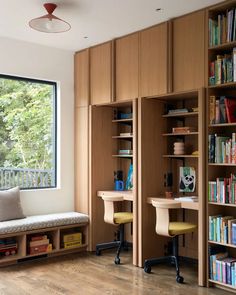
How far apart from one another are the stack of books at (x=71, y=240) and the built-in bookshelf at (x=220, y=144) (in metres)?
2.17

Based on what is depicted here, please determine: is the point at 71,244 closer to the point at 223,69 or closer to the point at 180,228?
the point at 180,228

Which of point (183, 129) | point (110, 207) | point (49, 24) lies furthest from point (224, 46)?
point (110, 207)

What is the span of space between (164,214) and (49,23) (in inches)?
99.5

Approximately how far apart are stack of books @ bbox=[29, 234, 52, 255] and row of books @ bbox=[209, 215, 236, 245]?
2.34 meters

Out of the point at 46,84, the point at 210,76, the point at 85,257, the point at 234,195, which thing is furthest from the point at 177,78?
the point at 85,257

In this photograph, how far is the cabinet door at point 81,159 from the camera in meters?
5.94

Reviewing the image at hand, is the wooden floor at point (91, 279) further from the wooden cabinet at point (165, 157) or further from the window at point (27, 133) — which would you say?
the window at point (27, 133)

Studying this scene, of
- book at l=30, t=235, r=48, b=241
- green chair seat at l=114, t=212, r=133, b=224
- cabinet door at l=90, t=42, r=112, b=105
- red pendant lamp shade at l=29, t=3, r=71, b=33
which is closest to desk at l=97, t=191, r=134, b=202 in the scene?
green chair seat at l=114, t=212, r=133, b=224

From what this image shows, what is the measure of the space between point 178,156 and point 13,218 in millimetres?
2382

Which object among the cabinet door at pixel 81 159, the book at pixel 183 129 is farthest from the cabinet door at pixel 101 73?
the book at pixel 183 129

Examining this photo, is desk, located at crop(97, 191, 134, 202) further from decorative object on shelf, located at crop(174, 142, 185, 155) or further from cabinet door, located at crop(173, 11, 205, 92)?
cabinet door, located at crop(173, 11, 205, 92)

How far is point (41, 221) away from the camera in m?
5.29

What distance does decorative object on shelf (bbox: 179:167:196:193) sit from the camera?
513 centimetres

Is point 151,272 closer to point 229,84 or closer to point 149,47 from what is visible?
point 229,84
